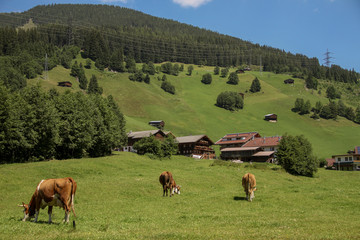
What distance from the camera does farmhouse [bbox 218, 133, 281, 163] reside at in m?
102

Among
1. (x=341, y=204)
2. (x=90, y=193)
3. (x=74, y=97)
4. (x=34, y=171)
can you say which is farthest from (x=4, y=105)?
(x=341, y=204)

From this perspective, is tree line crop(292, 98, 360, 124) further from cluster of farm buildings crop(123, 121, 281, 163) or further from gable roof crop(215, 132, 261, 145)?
gable roof crop(215, 132, 261, 145)

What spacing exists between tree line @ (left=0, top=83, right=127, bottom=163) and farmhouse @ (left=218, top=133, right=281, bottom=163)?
50.3 m

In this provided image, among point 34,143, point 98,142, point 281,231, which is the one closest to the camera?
point 281,231

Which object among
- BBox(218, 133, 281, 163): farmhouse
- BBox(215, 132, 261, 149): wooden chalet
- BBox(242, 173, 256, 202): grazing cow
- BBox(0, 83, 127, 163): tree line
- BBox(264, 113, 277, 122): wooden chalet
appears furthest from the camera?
BBox(264, 113, 277, 122): wooden chalet

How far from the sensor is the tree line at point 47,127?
51344 mm

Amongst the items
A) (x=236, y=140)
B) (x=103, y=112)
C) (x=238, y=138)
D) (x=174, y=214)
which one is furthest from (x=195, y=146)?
(x=174, y=214)

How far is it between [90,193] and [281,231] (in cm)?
2252

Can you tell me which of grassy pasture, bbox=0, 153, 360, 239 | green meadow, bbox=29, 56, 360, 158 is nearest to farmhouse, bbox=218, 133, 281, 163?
green meadow, bbox=29, 56, 360, 158

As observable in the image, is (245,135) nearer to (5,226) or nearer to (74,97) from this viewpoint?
(74,97)

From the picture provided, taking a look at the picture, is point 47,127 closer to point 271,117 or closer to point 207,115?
point 207,115

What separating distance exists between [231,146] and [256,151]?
14678 mm

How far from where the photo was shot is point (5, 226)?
14.8 m

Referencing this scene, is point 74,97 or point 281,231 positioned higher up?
point 74,97
